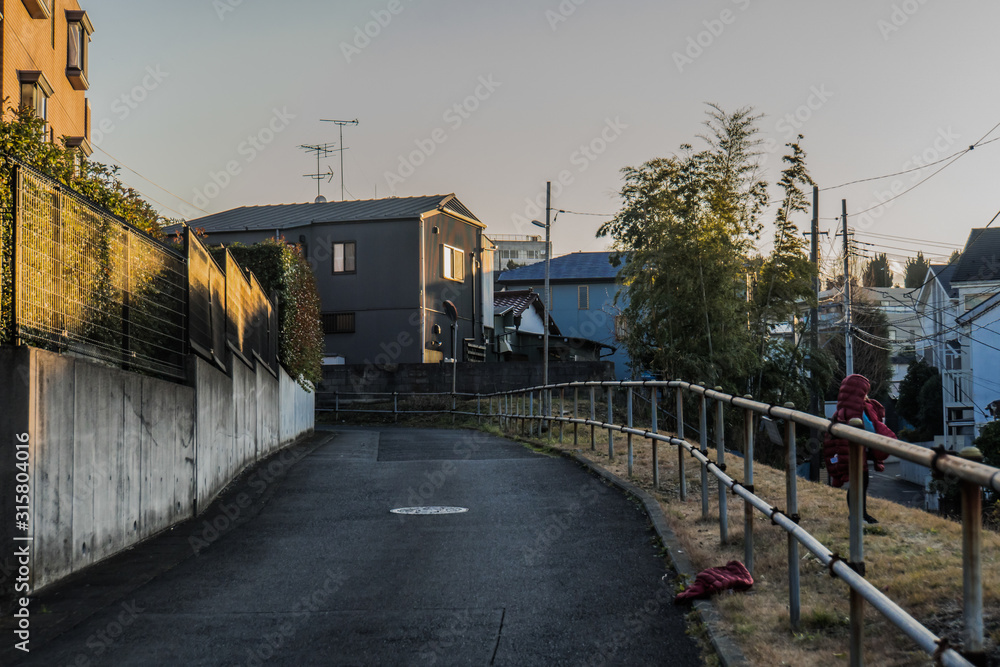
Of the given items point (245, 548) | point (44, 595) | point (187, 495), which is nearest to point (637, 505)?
point (245, 548)

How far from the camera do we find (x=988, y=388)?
3309cm

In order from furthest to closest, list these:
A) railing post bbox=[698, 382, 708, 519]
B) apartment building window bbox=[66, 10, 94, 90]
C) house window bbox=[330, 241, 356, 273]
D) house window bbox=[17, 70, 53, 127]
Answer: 1. house window bbox=[330, 241, 356, 273]
2. apartment building window bbox=[66, 10, 94, 90]
3. house window bbox=[17, 70, 53, 127]
4. railing post bbox=[698, 382, 708, 519]

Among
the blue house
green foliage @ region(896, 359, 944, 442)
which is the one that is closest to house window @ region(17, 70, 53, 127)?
green foliage @ region(896, 359, 944, 442)

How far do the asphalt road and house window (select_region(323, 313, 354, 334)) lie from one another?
2518cm

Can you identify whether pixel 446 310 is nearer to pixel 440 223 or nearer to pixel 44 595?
pixel 440 223

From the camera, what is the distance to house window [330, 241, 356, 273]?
118 ft

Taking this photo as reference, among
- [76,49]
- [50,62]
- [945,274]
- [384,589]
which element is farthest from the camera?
[945,274]

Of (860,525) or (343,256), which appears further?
(343,256)

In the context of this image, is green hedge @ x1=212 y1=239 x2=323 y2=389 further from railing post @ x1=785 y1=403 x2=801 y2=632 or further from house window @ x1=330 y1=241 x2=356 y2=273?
railing post @ x1=785 y1=403 x2=801 y2=632

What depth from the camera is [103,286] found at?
7816mm

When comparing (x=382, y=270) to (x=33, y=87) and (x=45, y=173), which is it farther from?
(x=45, y=173)

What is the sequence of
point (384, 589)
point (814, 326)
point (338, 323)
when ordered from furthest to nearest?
1. point (338, 323)
2. point (814, 326)
3. point (384, 589)

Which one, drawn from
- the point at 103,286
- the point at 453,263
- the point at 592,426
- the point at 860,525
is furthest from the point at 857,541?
the point at 453,263

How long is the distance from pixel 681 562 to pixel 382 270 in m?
29.8
